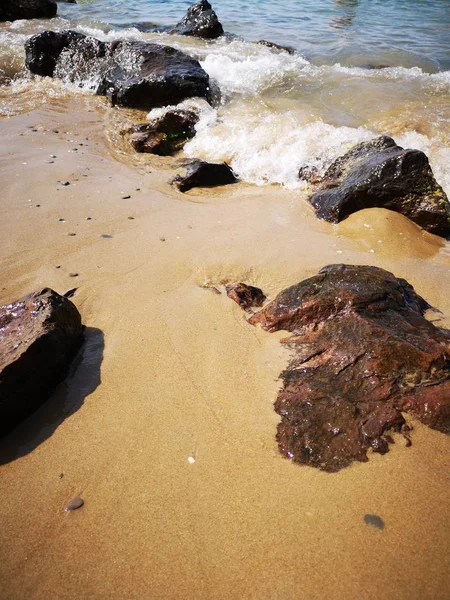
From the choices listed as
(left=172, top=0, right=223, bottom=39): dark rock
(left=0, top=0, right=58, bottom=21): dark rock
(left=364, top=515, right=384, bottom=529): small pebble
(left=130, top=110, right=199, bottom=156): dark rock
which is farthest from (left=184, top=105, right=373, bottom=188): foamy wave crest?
A: (left=0, top=0, right=58, bottom=21): dark rock

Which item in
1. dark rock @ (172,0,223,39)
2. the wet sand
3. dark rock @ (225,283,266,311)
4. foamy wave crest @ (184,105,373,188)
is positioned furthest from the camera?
dark rock @ (172,0,223,39)

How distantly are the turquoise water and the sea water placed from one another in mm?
36

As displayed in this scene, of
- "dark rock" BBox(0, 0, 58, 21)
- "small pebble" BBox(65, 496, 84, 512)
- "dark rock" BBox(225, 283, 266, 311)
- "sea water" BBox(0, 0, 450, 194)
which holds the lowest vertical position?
"small pebble" BBox(65, 496, 84, 512)

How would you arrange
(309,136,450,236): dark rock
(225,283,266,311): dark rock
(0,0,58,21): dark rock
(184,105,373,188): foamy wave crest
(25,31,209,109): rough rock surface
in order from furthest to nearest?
1. (0,0,58,21): dark rock
2. (25,31,209,109): rough rock surface
3. (184,105,373,188): foamy wave crest
4. (309,136,450,236): dark rock
5. (225,283,266,311): dark rock

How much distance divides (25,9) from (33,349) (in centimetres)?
1594

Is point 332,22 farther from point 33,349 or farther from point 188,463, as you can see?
point 188,463

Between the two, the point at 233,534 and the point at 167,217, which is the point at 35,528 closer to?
the point at 233,534

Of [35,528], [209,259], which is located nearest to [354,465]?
[35,528]

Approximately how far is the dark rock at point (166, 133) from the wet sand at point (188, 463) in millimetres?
2676

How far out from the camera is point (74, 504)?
179 cm

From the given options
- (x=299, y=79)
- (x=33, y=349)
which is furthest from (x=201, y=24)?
(x=33, y=349)

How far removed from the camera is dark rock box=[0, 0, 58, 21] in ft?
43.1

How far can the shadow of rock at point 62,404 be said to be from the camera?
2.02 meters

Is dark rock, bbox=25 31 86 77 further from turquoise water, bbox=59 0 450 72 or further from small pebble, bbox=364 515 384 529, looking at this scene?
small pebble, bbox=364 515 384 529
